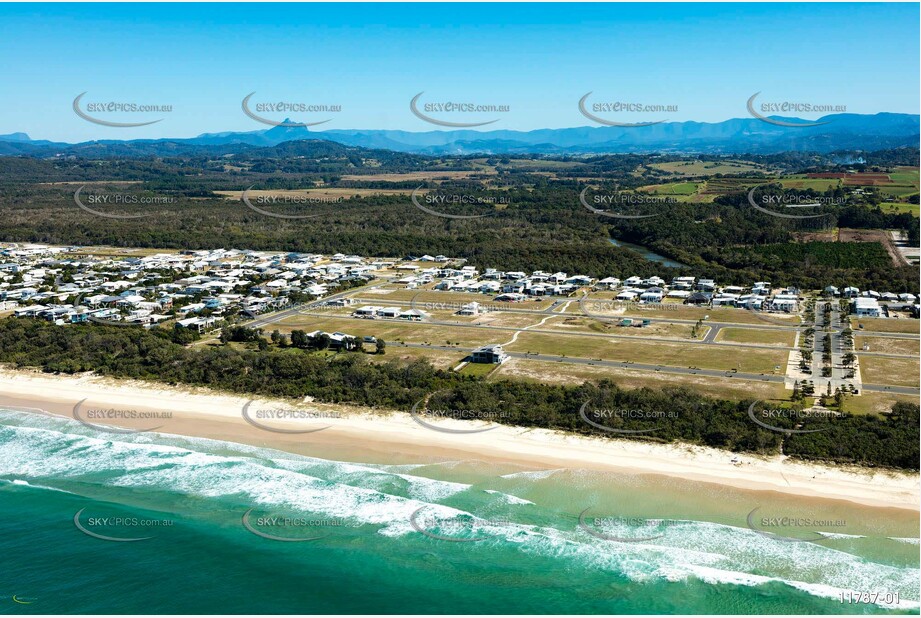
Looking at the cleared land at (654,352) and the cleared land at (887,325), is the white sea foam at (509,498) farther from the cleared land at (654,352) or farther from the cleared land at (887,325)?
the cleared land at (887,325)

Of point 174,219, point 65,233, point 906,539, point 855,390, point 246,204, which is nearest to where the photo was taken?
point 906,539

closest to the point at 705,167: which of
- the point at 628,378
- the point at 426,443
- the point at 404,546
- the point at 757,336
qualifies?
the point at 757,336

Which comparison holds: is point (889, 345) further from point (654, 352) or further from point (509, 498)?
point (509, 498)

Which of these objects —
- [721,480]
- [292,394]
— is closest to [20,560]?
[292,394]

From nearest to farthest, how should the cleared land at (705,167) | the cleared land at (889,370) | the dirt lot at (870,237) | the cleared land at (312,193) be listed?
the cleared land at (889,370) < the dirt lot at (870,237) < the cleared land at (312,193) < the cleared land at (705,167)

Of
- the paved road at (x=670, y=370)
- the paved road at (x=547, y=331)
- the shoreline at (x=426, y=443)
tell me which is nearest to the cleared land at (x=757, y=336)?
the paved road at (x=547, y=331)

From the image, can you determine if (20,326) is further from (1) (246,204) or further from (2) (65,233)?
(1) (246,204)
